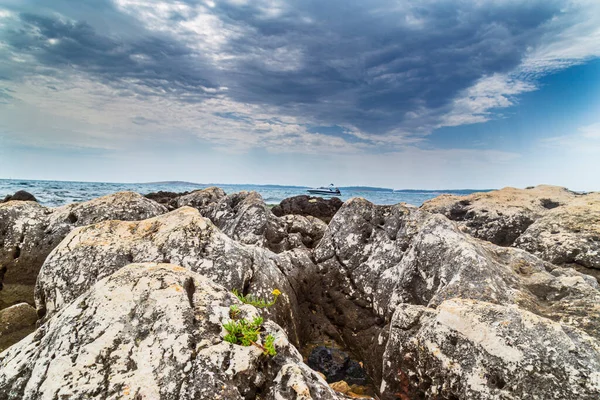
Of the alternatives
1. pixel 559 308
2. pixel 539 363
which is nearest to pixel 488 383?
pixel 539 363

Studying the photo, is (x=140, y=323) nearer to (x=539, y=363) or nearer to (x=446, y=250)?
(x=539, y=363)

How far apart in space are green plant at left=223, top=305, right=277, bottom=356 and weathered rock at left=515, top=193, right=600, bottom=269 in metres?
11.1

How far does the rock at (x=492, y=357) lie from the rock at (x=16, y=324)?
7.14m

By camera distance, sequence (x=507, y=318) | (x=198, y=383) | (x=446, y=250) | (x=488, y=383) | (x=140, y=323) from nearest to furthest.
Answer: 1. (x=198, y=383)
2. (x=140, y=323)
3. (x=488, y=383)
4. (x=507, y=318)
5. (x=446, y=250)

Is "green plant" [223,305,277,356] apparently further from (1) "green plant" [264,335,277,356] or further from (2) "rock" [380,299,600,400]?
(2) "rock" [380,299,600,400]

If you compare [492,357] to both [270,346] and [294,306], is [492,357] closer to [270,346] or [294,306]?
[270,346]

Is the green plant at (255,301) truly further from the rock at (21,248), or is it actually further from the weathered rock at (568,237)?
the weathered rock at (568,237)

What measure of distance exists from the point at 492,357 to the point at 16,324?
28.4 feet

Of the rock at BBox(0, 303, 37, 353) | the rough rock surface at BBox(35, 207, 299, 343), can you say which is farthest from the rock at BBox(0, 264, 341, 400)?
the rock at BBox(0, 303, 37, 353)

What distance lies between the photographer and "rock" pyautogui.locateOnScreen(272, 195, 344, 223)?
27266mm

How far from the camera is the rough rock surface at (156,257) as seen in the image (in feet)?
23.2

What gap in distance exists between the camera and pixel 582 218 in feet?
40.1

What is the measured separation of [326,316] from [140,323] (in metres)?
7.14

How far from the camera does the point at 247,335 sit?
388cm
